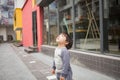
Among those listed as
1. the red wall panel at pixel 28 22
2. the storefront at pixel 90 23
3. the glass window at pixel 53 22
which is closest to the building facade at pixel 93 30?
the storefront at pixel 90 23

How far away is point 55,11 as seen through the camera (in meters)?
14.5

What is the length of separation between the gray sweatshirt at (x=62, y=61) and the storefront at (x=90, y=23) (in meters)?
3.30

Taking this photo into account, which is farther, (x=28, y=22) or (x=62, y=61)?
(x=28, y=22)

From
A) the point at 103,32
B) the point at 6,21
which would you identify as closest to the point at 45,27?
the point at 103,32

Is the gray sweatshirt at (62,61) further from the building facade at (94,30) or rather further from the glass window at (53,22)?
the glass window at (53,22)

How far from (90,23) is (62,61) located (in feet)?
16.9

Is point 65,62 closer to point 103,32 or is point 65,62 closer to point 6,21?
point 103,32

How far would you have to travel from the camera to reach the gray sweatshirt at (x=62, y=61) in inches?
183

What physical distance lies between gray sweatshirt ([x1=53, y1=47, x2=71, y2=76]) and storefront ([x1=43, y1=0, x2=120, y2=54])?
330 cm

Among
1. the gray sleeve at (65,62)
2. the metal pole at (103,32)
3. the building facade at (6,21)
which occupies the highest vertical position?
the building facade at (6,21)

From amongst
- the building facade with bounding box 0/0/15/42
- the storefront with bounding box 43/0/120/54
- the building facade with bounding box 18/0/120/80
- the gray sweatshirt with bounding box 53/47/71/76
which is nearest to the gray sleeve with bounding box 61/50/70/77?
the gray sweatshirt with bounding box 53/47/71/76

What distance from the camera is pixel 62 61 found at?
4773 mm

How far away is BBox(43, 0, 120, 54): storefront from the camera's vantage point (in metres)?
7.99

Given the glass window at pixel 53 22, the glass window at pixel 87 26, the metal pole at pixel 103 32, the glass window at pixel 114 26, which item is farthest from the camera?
the glass window at pixel 53 22
